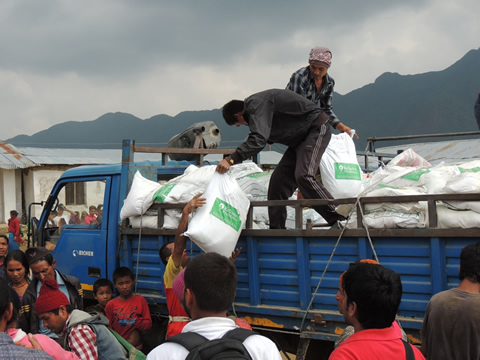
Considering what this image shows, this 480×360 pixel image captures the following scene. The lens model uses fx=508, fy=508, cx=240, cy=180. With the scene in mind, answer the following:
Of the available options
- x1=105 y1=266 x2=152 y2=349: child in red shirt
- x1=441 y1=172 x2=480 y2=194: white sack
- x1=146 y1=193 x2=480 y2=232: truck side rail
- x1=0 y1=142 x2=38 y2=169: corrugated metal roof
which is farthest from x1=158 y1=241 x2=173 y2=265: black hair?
x1=0 y1=142 x2=38 y2=169: corrugated metal roof

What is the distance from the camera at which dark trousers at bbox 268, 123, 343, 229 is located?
3715mm

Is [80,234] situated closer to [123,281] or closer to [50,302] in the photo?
[123,281]

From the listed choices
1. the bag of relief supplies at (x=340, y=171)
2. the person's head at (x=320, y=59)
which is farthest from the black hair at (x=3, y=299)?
the person's head at (x=320, y=59)

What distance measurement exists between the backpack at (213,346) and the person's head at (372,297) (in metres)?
0.47

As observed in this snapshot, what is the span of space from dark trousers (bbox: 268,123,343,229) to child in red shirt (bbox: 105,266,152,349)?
119 centimetres

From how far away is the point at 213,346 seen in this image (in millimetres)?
1501

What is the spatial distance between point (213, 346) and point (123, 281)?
8.51 feet

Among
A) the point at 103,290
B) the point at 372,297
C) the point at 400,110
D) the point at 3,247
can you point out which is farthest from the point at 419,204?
the point at 400,110

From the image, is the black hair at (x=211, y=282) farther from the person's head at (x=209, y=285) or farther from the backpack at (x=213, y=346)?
the backpack at (x=213, y=346)

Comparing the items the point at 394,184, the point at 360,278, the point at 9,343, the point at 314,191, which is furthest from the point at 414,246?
the point at 9,343

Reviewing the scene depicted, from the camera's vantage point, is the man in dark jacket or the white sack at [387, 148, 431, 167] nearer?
the man in dark jacket

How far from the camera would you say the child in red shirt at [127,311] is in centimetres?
386

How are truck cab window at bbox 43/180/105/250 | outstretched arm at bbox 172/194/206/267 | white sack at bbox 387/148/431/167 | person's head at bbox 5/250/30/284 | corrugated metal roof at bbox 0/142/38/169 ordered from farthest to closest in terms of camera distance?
corrugated metal roof at bbox 0/142/38/169, white sack at bbox 387/148/431/167, truck cab window at bbox 43/180/105/250, person's head at bbox 5/250/30/284, outstretched arm at bbox 172/194/206/267

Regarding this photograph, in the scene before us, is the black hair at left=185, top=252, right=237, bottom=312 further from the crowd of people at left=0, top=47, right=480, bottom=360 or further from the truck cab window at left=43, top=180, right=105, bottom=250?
the truck cab window at left=43, top=180, right=105, bottom=250
